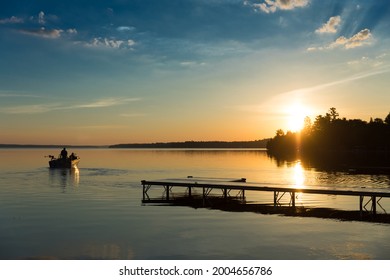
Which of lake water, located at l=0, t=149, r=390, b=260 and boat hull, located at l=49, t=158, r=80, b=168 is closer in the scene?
lake water, located at l=0, t=149, r=390, b=260

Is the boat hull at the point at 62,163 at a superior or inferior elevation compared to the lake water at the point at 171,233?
superior

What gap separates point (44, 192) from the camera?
58.2 m

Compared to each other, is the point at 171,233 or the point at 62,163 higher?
the point at 62,163

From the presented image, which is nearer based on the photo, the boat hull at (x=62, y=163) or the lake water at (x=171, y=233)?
the lake water at (x=171, y=233)

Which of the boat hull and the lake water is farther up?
the boat hull

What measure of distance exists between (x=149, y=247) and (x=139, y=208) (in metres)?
17.3

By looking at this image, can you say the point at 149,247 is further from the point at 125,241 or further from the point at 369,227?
the point at 369,227

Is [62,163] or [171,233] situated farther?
[62,163]

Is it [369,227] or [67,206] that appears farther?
[67,206]

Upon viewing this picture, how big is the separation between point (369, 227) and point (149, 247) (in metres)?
17.2

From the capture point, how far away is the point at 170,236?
30.1m
